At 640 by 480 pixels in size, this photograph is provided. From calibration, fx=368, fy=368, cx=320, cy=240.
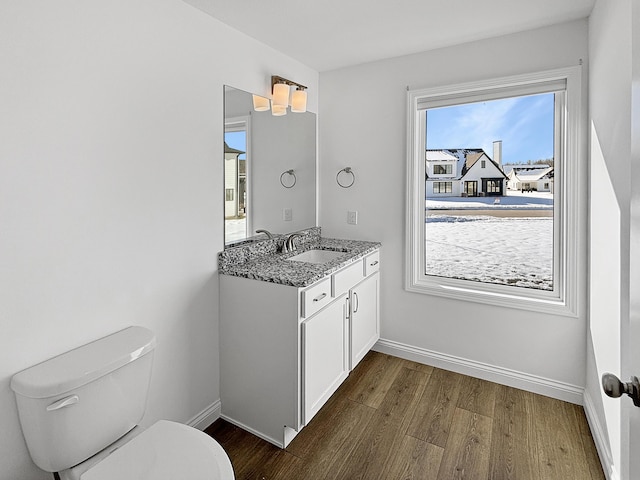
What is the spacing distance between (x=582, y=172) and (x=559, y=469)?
5.27ft

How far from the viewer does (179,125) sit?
187 cm

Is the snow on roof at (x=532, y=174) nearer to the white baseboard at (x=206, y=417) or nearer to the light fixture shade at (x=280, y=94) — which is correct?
the light fixture shade at (x=280, y=94)

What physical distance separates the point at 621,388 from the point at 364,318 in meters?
1.94

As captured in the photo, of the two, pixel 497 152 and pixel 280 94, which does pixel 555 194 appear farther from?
pixel 280 94

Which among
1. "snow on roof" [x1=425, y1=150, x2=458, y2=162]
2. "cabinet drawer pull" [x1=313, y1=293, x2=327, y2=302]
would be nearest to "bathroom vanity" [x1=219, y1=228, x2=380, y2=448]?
"cabinet drawer pull" [x1=313, y1=293, x2=327, y2=302]

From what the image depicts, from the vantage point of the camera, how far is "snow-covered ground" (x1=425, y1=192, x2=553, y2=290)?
245 centimetres

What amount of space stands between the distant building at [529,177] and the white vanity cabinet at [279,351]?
132 centimetres

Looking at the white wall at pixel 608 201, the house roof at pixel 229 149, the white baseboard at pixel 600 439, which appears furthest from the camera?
the house roof at pixel 229 149

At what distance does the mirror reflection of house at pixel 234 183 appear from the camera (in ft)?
7.13

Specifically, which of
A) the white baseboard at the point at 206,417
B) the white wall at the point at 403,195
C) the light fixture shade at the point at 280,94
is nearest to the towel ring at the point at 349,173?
the white wall at the point at 403,195

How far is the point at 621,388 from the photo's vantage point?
745 millimetres

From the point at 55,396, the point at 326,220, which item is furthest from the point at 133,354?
the point at 326,220

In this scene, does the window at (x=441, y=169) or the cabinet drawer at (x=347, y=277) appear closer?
the cabinet drawer at (x=347, y=277)

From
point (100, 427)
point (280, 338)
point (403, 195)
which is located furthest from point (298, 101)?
point (100, 427)
